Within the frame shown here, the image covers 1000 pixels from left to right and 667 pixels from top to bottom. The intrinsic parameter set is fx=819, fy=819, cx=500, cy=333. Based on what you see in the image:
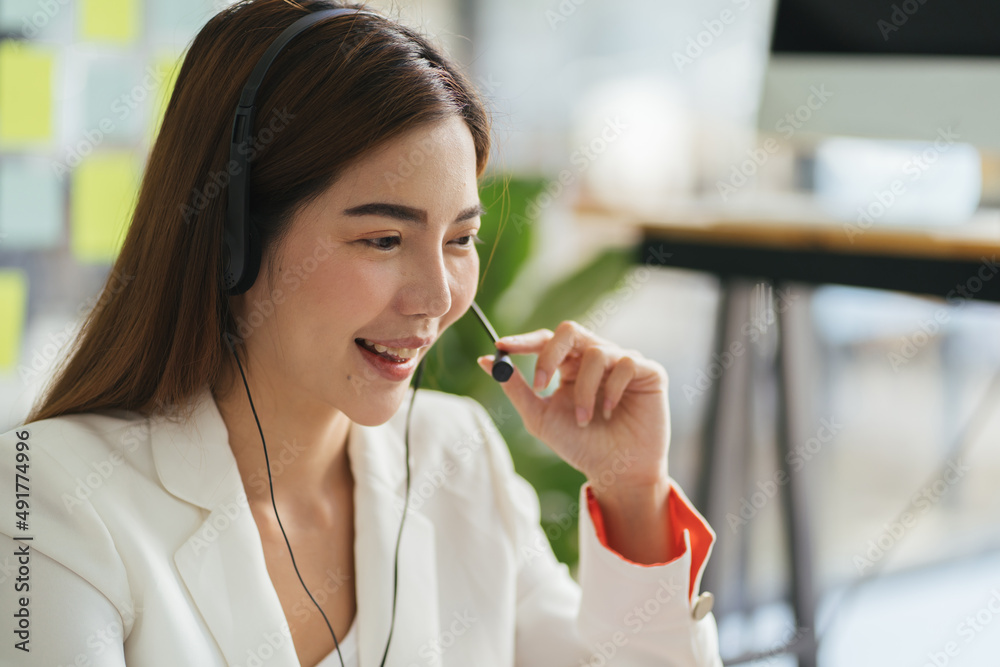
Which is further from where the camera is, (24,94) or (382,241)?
(24,94)

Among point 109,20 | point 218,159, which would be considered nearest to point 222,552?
point 218,159

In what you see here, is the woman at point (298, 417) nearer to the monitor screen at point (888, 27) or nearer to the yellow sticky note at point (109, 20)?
the monitor screen at point (888, 27)

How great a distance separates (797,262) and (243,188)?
797 mm

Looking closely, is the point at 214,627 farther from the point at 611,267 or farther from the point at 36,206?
the point at 36,206

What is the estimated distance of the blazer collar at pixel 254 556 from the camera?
85 centimetres

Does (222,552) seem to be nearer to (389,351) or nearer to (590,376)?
(389,351)

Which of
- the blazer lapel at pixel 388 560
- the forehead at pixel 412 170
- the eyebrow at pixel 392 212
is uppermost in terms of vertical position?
the forehead at pixel 412 170

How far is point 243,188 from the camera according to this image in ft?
2.70

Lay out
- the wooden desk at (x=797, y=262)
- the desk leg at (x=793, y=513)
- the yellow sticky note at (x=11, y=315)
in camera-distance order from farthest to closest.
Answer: the yellow sticky note at (x=11, y=315) < the desk leg at (x=793, y=513) < the wooden desk at (x=797, y=262)

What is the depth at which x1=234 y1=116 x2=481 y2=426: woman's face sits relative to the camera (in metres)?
0.85

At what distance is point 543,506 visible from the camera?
197 cm

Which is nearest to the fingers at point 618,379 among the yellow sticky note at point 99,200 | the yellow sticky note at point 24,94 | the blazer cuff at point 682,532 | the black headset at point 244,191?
the blazer cuff at point 682,532

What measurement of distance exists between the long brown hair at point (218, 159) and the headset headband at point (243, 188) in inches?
0.7

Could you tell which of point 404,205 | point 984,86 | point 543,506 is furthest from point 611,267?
point 404,205
